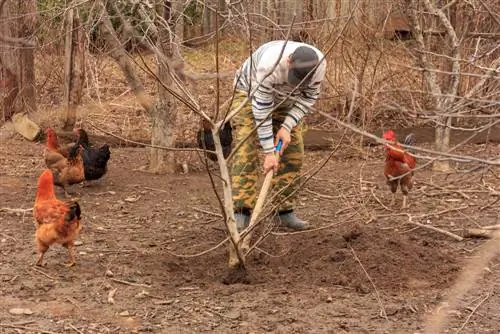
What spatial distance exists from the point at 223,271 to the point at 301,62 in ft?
5.12

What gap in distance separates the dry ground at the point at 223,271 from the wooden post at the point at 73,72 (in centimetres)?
207

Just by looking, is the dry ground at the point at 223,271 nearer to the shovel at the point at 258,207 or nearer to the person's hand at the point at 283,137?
the shovel at the point at 258,207

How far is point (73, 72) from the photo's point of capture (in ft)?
29.3

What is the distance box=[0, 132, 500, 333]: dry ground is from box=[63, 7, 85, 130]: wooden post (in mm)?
2071

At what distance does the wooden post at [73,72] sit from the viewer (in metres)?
8.75

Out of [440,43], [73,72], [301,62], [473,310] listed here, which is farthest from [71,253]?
[440,43]

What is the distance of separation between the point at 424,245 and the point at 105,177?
3694 mm

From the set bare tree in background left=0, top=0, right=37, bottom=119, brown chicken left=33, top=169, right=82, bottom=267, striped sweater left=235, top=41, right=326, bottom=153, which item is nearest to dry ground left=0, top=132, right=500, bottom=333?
brown chicken left=33, top=169, right=82, bottom=267

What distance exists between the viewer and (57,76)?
1025cm

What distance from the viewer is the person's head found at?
15.7 feet

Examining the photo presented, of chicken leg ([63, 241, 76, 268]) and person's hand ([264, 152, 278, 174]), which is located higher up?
person's hand ([264, 152, 278, 174])

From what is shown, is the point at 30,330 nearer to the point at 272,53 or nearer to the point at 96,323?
the point at 96,323

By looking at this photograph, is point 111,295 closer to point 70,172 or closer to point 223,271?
point 223,271

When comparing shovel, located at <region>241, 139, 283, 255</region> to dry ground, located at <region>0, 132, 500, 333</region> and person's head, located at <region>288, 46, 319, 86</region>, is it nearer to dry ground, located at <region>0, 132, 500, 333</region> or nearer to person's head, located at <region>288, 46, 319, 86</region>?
dry ground, located at <region>0, 132, 500, 333</region>
